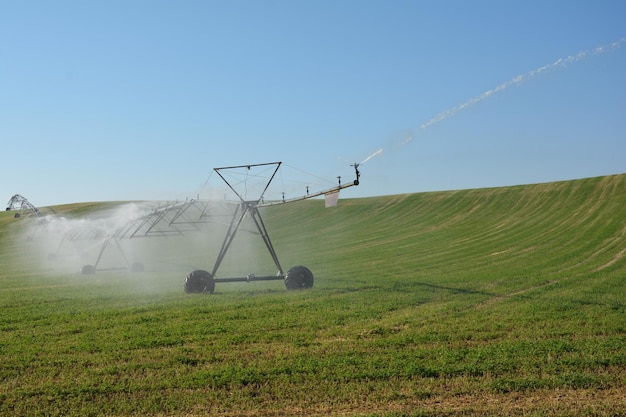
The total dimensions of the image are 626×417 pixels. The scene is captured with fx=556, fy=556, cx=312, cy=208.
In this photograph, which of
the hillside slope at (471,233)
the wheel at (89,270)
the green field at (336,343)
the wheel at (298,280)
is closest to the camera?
the green field at (336,343)

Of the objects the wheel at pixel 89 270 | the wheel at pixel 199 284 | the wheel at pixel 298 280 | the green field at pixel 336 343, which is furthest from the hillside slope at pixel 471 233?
the wheel at pixel 89 270

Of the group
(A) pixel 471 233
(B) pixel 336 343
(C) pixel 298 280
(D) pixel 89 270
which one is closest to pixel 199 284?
(C) pixel 298 280

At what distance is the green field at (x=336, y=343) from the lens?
928 cm

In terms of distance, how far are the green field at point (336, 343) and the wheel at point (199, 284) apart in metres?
0.84

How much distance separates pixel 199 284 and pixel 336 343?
11575mm

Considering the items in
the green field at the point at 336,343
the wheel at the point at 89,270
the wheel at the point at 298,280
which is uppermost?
the wheel at the point at 89,270

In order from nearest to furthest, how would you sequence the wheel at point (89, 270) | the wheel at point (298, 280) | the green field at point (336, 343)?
the green field at point (336, 343) < the wheel at point (298, 280) < the wheel at point (89, 270)

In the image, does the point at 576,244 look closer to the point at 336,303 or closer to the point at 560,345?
the point at 336,303

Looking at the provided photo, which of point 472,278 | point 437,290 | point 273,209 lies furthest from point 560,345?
point 273,209

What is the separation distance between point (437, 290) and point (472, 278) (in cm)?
402

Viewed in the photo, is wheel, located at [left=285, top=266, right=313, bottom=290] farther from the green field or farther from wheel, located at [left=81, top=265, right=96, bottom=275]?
wheel, located at [left=81, top=265, right=96, bottom=275]

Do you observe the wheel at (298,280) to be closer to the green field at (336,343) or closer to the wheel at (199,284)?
the green field at (336,343)

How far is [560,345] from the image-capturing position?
478 inches

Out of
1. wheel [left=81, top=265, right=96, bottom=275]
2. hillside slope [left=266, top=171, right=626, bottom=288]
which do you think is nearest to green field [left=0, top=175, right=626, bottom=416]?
hillside slope [left=266, top=171, right=626, bottom=288]
